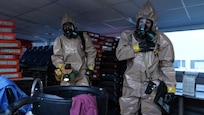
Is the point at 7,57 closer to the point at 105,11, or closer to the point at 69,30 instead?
the point at 69,30

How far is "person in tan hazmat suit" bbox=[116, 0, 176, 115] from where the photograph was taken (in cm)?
191

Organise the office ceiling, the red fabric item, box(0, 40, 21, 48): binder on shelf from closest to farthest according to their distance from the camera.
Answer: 1. the red fabric item
2. box(0, 40, 21, 48): binder on shelf
3. the office ceiling

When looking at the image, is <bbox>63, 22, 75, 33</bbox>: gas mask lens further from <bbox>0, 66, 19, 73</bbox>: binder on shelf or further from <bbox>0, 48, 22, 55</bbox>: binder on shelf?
<bbox>0, 66, 19, 73</bbox>: binder on shelf

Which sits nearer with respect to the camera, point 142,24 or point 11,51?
point 142,24

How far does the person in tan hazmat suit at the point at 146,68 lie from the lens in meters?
1.91

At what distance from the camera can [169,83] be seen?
1.93 m

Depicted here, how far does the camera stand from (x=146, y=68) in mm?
1958

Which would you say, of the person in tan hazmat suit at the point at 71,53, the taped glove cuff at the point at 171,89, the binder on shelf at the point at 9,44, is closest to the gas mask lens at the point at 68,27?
the person in tan hazmat suit at the point at 71,53

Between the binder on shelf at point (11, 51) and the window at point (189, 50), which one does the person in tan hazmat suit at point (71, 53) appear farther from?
the window at point (189, 50)

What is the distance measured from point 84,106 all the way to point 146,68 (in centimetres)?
134

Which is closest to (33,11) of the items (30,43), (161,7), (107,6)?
(107,6)

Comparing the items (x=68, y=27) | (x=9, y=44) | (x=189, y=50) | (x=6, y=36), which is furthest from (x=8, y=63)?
(x=189, y=50)

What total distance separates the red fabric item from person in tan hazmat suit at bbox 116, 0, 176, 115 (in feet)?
4.07

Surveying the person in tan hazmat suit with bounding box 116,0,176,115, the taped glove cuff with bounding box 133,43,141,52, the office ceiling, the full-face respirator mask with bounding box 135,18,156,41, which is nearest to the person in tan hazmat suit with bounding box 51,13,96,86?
the office ceiling
